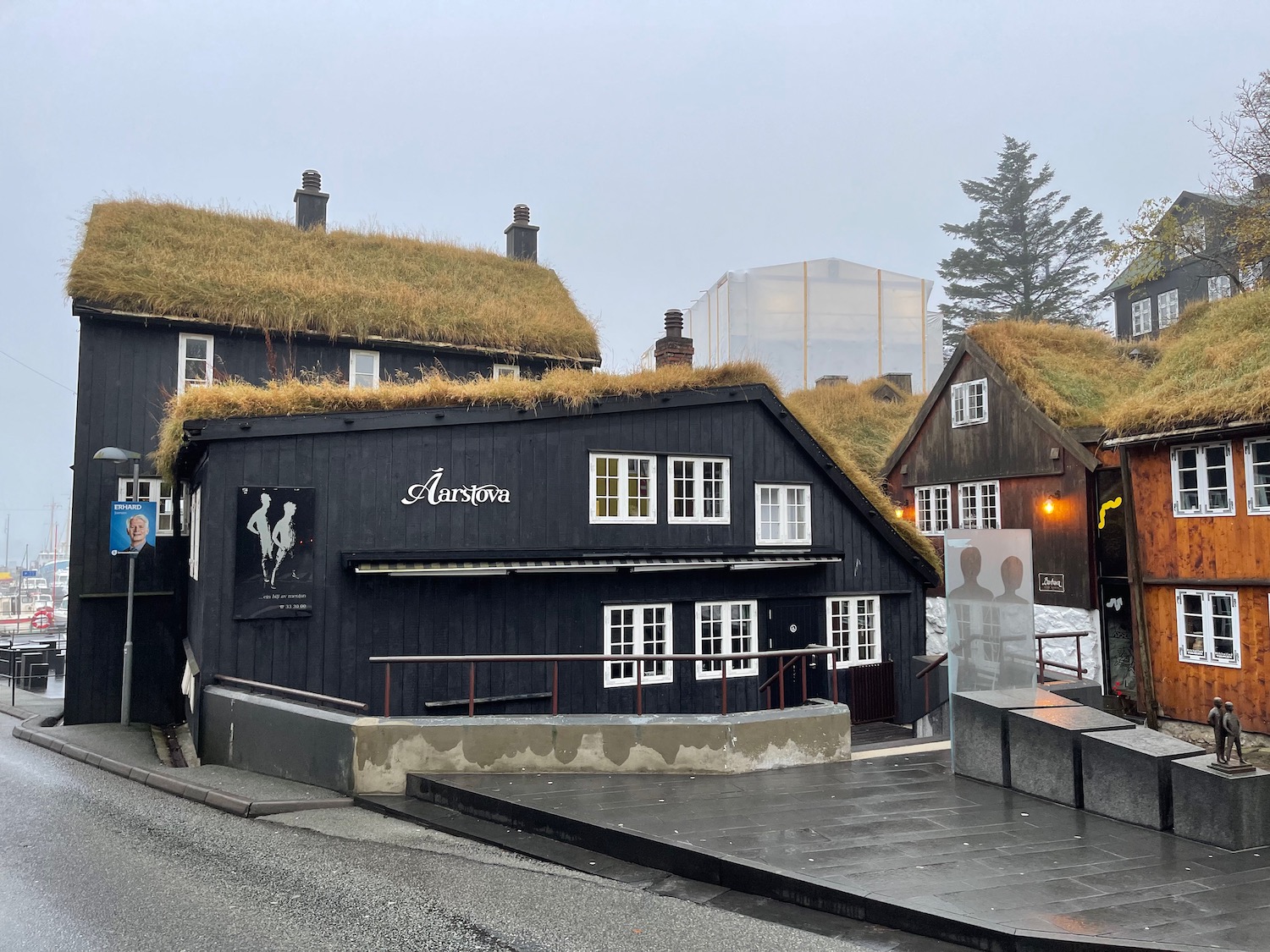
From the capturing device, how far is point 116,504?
16875mm

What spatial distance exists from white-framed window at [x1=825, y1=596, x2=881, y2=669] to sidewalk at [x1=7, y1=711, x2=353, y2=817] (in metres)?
11.3

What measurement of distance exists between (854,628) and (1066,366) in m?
12.2

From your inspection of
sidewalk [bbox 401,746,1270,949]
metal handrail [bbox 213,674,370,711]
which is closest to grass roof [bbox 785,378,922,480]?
sidewalk [bbox 401,746,1270,949]

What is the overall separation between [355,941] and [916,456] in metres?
25.6

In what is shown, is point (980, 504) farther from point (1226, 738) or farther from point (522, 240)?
point (1226, 738)

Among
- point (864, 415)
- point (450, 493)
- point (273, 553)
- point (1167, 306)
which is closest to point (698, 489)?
point (450, 493)

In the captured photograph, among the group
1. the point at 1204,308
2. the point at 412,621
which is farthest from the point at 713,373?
the point at 1204,308

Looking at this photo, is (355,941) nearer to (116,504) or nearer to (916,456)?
(116,504)

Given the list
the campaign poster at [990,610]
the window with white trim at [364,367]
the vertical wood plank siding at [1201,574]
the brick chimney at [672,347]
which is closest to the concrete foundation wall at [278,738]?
the campaign poster at [990,610]

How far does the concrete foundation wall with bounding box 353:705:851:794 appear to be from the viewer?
970 cm

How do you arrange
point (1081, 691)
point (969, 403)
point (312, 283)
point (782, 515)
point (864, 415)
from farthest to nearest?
point (864, 415)
point (969, 403)
point (312, 283)
point (782, 515)
point (1081, 691)

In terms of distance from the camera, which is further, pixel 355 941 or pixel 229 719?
pixel 229 719

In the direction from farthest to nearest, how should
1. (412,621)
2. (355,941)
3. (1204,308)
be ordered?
(1204,308) → (412,621) → (355,941)

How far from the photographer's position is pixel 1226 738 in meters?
7.82
